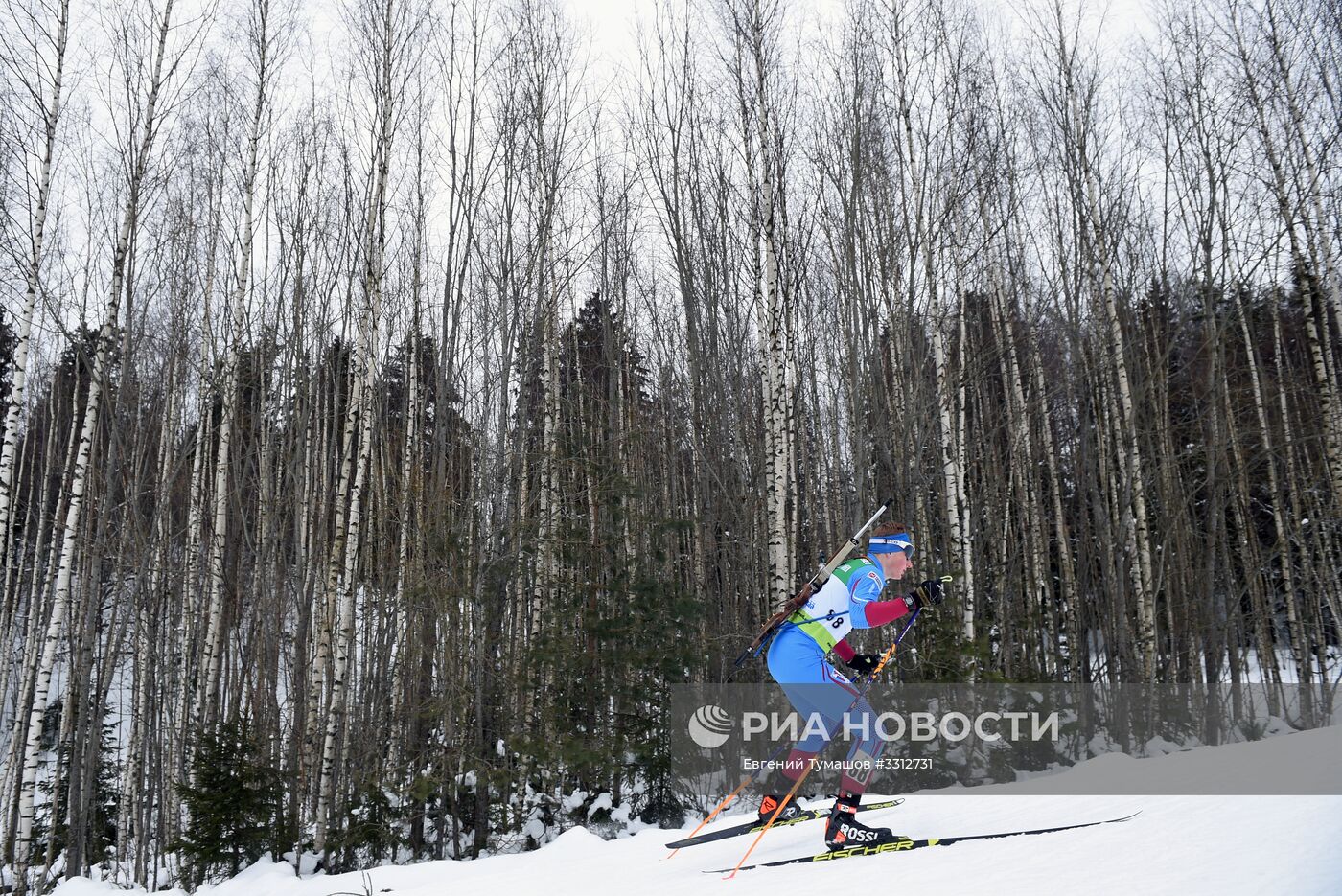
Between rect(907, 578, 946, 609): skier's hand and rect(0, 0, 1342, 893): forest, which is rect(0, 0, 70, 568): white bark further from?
rect(907, 578, 946, 609): skier's hand

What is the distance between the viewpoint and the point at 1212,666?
33.9 feet

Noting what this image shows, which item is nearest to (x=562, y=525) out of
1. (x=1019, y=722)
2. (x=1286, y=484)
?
(x=1019, y=722)

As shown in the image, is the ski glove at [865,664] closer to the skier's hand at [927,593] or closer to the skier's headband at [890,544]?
the skier's hand at [927,593]

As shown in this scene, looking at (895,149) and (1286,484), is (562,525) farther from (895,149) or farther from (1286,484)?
(1286,484)

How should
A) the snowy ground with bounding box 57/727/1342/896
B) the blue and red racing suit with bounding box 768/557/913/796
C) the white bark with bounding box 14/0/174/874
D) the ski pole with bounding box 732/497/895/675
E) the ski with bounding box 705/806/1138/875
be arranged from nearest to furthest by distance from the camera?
1. the snowy ground with bounding box 57/727/1342/896
2. the ski with bounding box 705/806/1138/875
3. the blue and red racing suit with bounding box 768/557/913/796
4. the ski pole with bounding box 732/497/895/675
5. the white bark with bounding box 14/0/174/874

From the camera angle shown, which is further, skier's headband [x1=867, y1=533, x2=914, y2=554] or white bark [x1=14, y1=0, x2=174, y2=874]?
white bark [x1=14, y1=0, x2=174, y2=874]

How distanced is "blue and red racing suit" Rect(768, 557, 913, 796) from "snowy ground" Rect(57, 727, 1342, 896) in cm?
54

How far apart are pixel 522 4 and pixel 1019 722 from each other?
1095 cm

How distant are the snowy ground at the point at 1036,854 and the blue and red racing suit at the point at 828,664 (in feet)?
1.78

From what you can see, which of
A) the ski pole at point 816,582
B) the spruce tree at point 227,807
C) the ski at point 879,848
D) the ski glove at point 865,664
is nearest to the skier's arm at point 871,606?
the ski pole at point 816,582

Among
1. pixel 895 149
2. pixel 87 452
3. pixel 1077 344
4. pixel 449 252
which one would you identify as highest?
pixel 895 149

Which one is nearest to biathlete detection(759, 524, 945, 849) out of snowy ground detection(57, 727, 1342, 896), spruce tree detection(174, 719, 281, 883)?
snowy ground detection(57, 727, 1342, 896)

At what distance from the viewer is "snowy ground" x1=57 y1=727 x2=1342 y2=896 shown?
314 cm

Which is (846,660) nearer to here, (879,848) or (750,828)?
(879,848)
